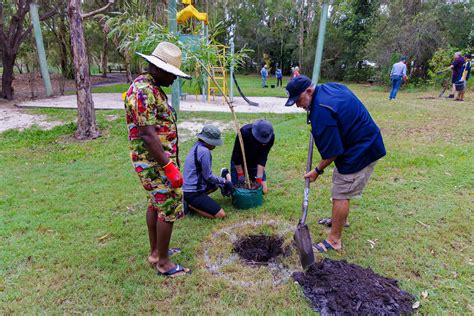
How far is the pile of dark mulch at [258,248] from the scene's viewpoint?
9.79 ft

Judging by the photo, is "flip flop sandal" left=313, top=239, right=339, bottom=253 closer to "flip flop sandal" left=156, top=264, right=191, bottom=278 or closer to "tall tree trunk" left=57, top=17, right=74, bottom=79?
"flip flop sandal" left=156, top=264, right=191, bottom=278

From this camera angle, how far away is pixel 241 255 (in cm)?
301

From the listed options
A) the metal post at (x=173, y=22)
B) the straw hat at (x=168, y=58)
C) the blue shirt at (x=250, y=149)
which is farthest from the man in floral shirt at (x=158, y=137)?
the metal post at (x=173, y=22)

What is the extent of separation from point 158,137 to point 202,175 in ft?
4.59

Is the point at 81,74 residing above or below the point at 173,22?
below

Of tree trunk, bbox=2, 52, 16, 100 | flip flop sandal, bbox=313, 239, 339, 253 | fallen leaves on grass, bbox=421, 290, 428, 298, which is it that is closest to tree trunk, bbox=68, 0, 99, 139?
flip flop sandal, bbox=313, 239, 339, 253

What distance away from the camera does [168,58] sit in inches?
90.5

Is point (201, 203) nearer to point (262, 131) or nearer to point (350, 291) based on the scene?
point (262, 131)

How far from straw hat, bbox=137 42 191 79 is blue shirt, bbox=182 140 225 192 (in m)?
1.24

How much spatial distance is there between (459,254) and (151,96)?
300cm

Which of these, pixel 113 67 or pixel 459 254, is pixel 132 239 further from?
pixel 113 67

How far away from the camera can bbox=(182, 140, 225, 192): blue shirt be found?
3.46m

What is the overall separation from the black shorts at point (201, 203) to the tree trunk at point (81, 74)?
15.0 ft

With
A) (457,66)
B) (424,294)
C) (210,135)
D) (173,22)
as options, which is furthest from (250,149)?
(457,66)
